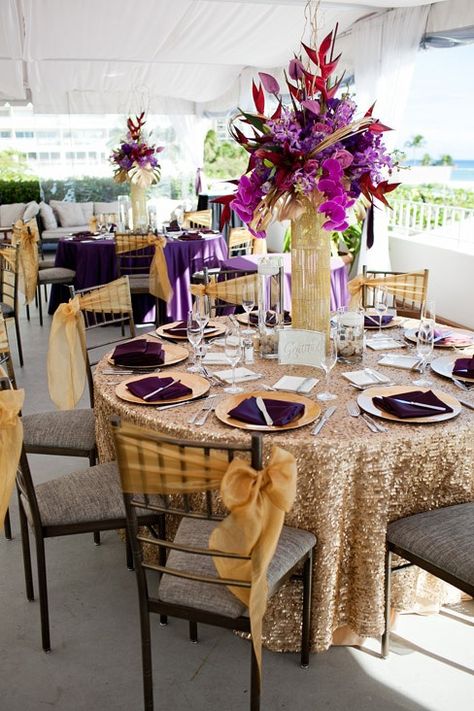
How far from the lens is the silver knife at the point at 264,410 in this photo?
212cm

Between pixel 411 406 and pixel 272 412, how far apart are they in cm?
45

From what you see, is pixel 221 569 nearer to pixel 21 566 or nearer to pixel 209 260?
pixel 21 566

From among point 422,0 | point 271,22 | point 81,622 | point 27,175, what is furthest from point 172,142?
point 81,622

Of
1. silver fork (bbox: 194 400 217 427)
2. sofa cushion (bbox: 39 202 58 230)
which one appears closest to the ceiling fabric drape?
silver fork (bbox: 194 400 217 427)

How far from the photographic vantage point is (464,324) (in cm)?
613

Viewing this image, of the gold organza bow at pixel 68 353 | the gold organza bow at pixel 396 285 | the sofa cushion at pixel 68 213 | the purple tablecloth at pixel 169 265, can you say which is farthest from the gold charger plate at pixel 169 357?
the sofa cushion at pixel 68 213

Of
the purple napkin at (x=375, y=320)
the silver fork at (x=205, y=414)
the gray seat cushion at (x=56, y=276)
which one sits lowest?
the gray seat cushion at (x=56, y=276)

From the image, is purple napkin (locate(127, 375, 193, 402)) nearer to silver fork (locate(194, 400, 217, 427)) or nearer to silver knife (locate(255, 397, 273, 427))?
silver fork (locate(194, 400, 217, 427))

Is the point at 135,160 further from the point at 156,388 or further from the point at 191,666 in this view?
the point at 191,666

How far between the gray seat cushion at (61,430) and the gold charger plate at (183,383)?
0.41 metres

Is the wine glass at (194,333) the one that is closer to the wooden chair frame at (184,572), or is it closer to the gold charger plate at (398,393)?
the gold charger plate at (398,393)

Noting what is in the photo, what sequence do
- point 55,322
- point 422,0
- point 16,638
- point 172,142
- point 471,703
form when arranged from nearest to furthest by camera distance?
point 471,703, point 16,638, point 55,322, point 422,0, point 172,142

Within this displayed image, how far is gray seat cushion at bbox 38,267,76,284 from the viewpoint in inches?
262

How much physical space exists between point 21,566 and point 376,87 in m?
5.62
